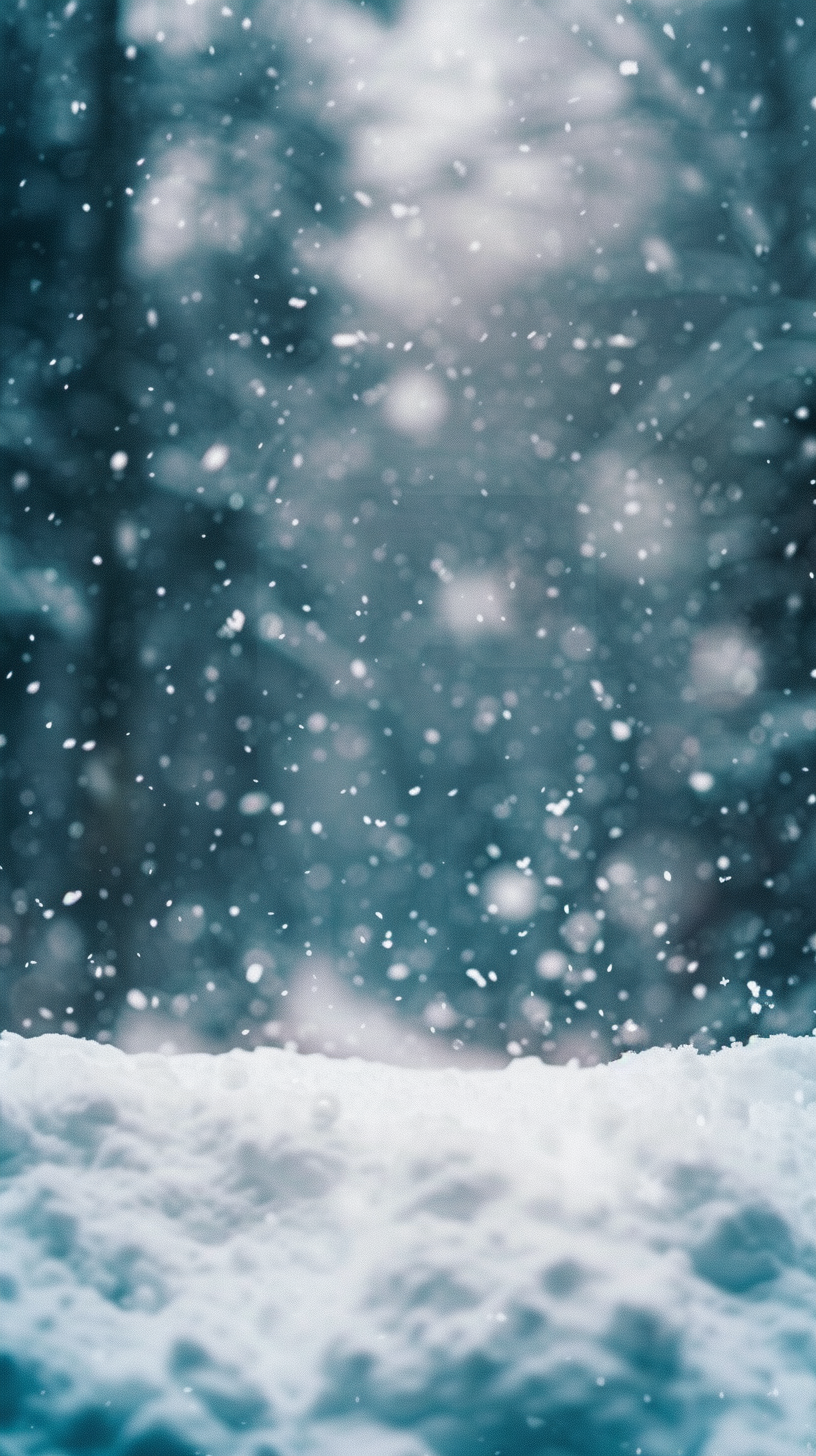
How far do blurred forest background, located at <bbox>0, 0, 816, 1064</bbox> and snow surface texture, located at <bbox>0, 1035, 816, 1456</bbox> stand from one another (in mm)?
1198

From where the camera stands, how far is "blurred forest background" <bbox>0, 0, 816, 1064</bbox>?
3695 mm

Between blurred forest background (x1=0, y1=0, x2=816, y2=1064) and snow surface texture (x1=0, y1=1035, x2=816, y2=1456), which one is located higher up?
blurred forest background (x1=0, y1=0, x2=816, y2=1064)

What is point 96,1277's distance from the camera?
6.30ft

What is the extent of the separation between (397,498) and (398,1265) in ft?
8.42

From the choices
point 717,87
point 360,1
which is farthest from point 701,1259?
point 360,1

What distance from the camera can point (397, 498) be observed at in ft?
12.3

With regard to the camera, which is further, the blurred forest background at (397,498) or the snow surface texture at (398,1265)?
the blurred forest background at (397,498)

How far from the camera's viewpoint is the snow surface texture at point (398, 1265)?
65.2 inches

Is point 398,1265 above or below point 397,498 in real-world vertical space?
below

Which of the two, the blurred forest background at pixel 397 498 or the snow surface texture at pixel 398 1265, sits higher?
the blurred forest background at pixel 397 498

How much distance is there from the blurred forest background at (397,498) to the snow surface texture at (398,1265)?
1.20 m

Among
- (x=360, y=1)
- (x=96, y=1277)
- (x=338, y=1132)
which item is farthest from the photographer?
(x=360, y=1)

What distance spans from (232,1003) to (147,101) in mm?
3286

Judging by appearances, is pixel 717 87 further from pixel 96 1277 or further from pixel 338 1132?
pixel 96 1277
